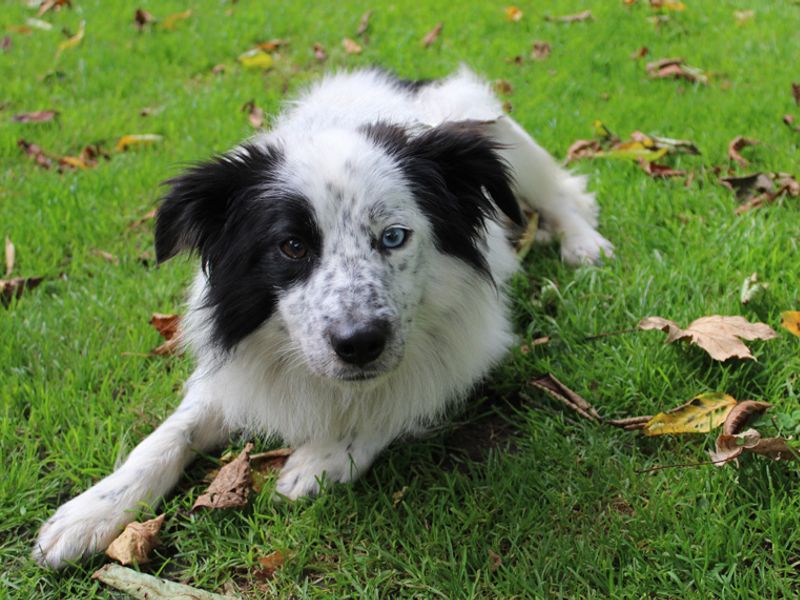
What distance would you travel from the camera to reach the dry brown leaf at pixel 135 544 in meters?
2.17

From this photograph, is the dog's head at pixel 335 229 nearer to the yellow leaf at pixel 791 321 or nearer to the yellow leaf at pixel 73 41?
the yellow leaf at pixel 791 321

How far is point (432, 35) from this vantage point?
6.22m

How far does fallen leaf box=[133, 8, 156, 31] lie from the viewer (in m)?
6.74

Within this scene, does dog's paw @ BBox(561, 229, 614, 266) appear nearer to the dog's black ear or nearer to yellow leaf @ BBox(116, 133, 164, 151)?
the dog's black ear

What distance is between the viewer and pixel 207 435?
2.62 m

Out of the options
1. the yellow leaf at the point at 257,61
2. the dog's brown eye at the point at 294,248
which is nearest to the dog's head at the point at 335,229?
the dog's brown eye at the point at 294,248

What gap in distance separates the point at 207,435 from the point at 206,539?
1.47 ft

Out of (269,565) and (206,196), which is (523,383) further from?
(206,196)

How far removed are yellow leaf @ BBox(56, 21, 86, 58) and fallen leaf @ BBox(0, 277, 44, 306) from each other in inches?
135

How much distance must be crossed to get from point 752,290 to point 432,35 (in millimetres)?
4223

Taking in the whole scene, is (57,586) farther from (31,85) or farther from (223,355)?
(31,85)

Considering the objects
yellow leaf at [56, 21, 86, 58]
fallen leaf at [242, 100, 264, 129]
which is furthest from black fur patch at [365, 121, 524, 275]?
yellow leaf at [56, 21, 86, 58]

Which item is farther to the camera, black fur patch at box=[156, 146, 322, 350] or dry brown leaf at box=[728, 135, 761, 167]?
dry brown leaf at box=[728, 135, 761, 167]

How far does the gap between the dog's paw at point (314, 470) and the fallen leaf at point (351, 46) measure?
4488 millimetres
